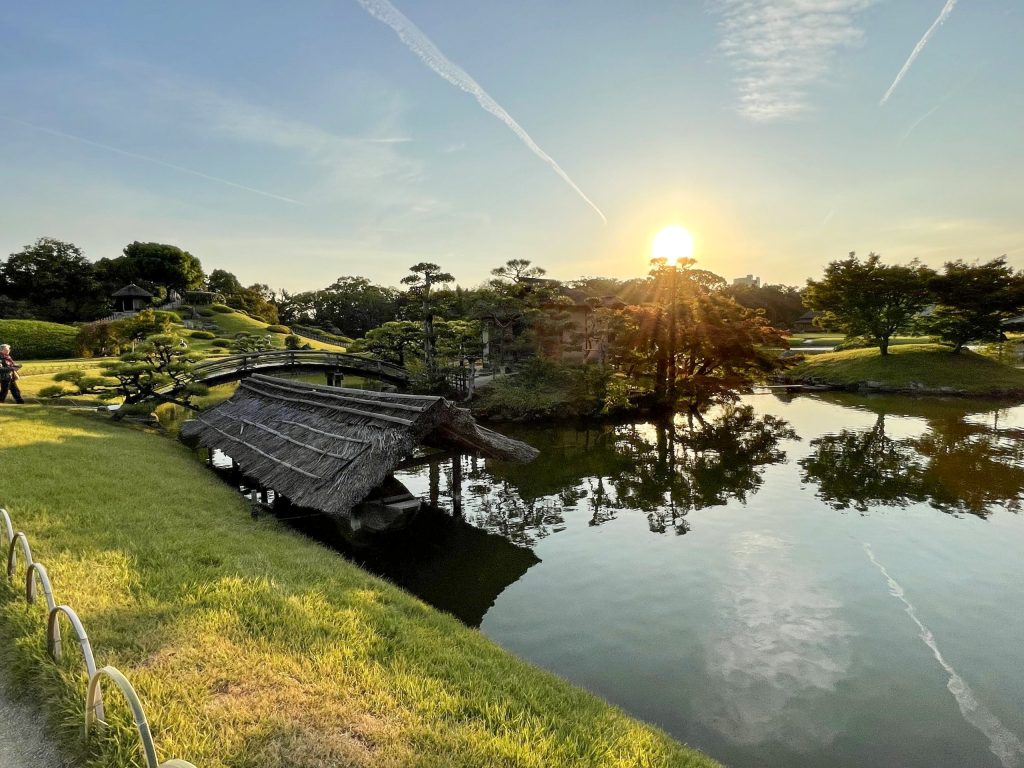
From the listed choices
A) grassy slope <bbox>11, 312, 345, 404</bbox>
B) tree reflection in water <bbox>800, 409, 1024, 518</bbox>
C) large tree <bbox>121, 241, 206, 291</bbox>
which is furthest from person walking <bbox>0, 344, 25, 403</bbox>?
large tree <bbox>121, 241, 206, 291</bbox>

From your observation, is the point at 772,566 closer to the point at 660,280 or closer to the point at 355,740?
the point at 355,740

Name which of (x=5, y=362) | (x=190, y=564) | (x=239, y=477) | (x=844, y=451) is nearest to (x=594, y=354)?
(x=844, y=451)

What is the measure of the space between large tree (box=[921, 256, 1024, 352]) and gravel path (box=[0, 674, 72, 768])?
50.3 metres

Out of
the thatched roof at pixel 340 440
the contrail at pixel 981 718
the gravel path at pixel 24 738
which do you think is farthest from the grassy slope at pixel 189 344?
the contrail at pixel 981 718

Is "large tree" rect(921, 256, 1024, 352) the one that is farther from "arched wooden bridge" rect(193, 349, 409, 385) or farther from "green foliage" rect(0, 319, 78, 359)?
"green foliage" rect(0, 319, 78, 359)

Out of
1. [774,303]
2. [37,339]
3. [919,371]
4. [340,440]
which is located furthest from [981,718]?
[774,303]

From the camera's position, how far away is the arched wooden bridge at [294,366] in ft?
81.6

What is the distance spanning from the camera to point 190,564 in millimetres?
7203

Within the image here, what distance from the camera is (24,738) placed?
160 inches

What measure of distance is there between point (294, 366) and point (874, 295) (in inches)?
1696

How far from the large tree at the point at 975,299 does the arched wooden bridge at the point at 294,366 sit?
40.2m

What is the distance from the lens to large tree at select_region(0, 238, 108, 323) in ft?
166

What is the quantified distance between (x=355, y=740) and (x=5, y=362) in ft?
74.1

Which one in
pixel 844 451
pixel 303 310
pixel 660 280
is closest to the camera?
pixel 844 451
